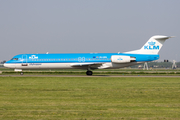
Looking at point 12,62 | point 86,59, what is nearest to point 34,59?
point 12,62

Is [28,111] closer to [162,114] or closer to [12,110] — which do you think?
[12,110]

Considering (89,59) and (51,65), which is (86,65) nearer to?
(89,59)

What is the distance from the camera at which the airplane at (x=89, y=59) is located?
3859 cm

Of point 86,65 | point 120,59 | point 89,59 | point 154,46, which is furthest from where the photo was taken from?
point 154,46

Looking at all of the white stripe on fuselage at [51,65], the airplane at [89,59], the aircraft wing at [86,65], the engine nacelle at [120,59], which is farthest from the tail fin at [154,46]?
the aircraft wing at [86,65]

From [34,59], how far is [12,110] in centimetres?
2916

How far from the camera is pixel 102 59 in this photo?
38.8m

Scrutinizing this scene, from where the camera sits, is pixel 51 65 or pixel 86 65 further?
pixel 51 65

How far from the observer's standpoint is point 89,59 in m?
39.0

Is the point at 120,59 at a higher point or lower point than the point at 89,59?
lower

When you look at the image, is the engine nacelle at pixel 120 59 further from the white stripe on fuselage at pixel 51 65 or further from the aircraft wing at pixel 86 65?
the aircraft wing at pixel 86 65

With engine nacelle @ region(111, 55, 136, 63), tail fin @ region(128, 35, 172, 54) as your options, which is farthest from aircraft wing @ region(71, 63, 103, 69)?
tail fin @ region(128, 35, 172, 54)

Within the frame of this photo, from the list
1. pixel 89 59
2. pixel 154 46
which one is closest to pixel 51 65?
pixel 89 59

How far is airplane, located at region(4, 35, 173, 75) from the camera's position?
3859 centimetres
